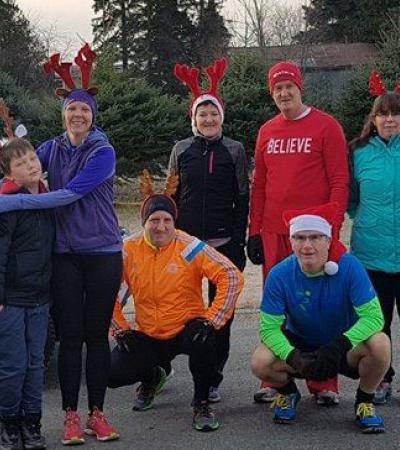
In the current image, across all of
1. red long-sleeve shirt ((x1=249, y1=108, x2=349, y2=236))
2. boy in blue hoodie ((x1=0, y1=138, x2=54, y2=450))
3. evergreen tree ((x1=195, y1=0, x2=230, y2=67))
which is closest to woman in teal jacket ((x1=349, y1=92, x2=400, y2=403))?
red long-sleeve shirt ((x1=249, y1=108, x2=349, y2=236))

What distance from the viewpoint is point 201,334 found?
4.21m

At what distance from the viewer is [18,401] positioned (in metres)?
3.86

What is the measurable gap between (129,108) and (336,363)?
13.3m

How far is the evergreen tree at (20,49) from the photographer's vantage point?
30.4 m

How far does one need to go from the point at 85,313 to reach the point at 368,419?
162 centimetres

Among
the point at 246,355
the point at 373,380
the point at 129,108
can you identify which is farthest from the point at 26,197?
the point at 129,108

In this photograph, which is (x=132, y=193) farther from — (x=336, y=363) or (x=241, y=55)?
(x=336, y=363)

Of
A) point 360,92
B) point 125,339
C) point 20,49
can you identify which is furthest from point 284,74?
point 20,49

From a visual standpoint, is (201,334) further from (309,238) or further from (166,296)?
(309,238)

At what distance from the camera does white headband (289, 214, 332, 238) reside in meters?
4.07

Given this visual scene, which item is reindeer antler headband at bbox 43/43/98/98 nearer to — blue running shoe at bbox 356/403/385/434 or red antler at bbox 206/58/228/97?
red antler at bbox 206/58/228/97

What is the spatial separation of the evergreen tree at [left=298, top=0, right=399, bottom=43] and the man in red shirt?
104 ft

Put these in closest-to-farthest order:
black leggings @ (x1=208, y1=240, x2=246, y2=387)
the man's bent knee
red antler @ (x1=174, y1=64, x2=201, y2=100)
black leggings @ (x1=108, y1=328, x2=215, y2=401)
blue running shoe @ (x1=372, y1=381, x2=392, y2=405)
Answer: the man's bent knee < black leggings @ (x1=108, y1=328, x2=215, y2=401) < blue running shoe @ (x1=372, y1=381, x2=392, y2=405) < black leggings @ (x1=208, y1=240, x2=246, y2=387) < red antler @ (x1=174, y1=64, x2=201, y2=100)

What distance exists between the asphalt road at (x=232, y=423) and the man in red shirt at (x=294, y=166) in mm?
200
